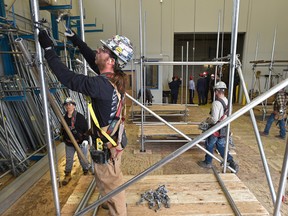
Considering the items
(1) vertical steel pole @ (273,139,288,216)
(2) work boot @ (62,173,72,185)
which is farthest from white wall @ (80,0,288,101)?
(1) vertical steel pole @ (273,139,288,216)

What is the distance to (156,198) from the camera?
70.4 inches

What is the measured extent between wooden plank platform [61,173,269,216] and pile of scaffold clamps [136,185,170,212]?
3cm

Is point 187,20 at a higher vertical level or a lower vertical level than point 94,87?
higher

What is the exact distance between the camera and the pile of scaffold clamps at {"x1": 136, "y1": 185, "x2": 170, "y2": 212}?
1731 mm

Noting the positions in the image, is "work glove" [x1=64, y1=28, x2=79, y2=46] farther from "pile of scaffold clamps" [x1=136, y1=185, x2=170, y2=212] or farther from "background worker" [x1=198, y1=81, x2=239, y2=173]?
"background worker" [x1=198, y1=81, x2=239, y2=173]

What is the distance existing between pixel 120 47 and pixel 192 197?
1.45 m

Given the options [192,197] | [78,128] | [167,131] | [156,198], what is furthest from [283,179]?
[167,131]

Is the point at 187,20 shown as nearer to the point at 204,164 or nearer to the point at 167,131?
the point at 167,131

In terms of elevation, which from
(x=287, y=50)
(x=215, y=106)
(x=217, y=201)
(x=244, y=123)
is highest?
(x=287, y=50)

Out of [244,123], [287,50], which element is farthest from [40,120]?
[287,50]

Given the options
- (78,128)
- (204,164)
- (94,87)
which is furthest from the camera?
(204,164)

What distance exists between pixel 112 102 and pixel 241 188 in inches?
60.2

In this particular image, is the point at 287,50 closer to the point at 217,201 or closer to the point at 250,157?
the point at 250,157

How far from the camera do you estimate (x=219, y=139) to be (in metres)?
3.77
